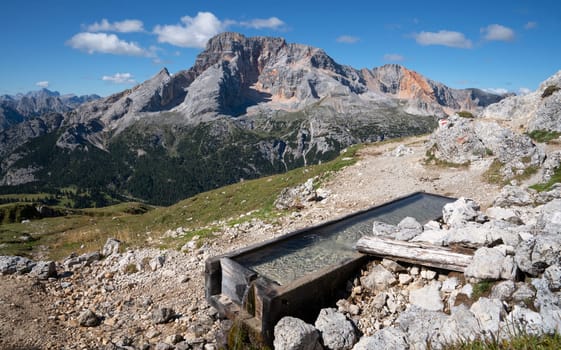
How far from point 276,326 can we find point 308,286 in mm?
1491

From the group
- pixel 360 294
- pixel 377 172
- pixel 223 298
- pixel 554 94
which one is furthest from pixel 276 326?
pixel 554 94

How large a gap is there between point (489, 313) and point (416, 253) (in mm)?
3668

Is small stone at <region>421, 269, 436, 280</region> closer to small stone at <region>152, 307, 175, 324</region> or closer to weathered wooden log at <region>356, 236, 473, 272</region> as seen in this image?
weathered wooden log at <region>356, 236, 473, 272</region>

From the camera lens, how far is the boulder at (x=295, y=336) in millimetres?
7625

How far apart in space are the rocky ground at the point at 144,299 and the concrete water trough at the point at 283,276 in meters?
0.61

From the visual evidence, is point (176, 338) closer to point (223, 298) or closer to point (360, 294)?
point (223, 298)

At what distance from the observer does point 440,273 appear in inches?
404

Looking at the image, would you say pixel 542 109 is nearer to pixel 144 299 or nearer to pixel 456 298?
pixel 456 298

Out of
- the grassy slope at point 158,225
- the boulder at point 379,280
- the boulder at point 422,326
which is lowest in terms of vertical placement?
the grassy slope at point 158,225

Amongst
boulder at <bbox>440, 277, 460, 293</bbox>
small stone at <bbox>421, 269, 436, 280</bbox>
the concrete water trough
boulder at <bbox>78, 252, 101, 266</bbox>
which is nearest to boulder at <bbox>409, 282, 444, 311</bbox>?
boulder at <bbox>440, 277, 460, 293</bbox>

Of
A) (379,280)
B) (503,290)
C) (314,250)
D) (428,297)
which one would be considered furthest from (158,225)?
(503,290)

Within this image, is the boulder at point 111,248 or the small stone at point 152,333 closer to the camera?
the small stone at point 152,333

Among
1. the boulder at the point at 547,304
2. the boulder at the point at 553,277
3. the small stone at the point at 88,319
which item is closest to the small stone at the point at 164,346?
the small stone at the point at 88,319

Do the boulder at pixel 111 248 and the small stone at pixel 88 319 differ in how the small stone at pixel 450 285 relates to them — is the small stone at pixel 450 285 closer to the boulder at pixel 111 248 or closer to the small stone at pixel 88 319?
the small stone at pixel 88 319
